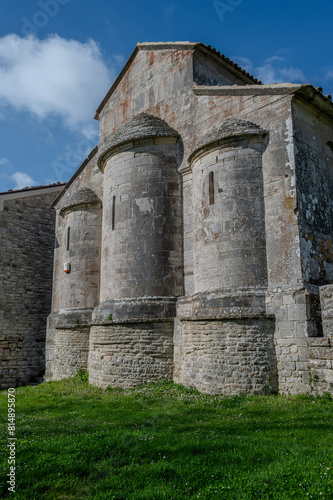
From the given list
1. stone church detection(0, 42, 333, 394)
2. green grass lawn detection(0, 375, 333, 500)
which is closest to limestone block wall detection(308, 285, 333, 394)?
stone church detection(0, 42, 333, 394)

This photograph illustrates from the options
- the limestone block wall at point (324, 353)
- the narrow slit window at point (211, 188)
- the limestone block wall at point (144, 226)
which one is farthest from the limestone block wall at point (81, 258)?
the limestone block wall at point (324, 353)

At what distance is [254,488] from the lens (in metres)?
3.93

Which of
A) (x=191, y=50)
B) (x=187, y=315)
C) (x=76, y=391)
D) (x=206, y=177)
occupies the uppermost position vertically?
(x=191, y=50)

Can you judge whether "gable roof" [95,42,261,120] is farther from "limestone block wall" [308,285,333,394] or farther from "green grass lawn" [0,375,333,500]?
"green grass lawn" [0,375,333,500]

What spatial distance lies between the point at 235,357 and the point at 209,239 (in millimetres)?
2760

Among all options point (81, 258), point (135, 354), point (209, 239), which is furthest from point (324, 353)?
point (81, 258)

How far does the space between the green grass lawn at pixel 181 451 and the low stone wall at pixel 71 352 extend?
487cm

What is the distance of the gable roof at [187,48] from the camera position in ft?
38.0

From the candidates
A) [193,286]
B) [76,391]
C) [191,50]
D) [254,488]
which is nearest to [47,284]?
[76,391]

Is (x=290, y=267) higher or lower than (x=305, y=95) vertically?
lower

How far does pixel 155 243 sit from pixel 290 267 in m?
3.80

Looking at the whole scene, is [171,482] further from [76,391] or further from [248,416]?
[76,391]

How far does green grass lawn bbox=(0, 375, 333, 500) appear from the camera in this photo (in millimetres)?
4047

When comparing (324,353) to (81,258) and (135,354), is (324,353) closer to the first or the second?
(135,354)
